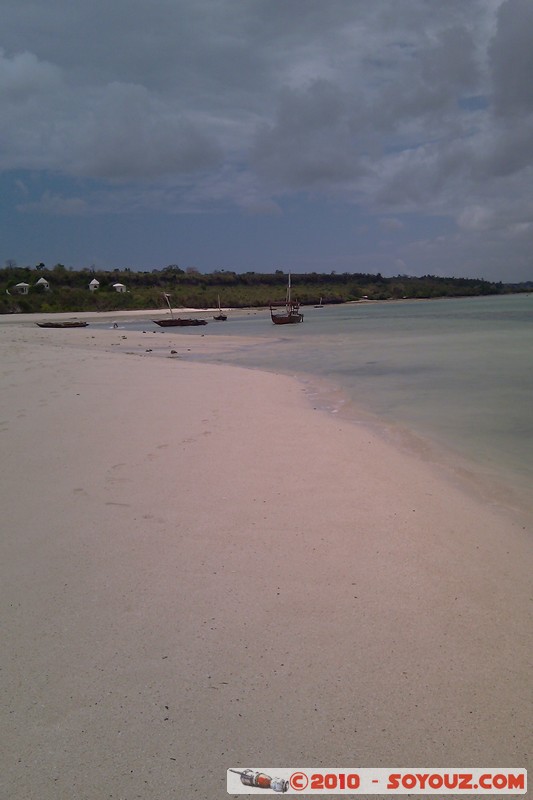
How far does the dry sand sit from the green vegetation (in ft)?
211

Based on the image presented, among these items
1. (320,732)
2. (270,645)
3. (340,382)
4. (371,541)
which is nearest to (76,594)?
(270,645)

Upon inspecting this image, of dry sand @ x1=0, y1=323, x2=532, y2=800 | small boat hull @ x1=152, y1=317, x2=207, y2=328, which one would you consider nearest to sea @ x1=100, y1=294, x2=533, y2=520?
dry sand @ x1=0, y1=323, x2=532, y2=800

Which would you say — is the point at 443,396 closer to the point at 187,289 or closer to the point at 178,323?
the point at 178,323

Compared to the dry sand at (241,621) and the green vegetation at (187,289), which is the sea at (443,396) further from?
the green vegetation at (187,289)

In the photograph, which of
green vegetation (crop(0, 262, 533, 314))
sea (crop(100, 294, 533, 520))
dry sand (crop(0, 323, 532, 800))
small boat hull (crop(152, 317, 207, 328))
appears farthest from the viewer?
green vegetation (crop(0, 262, 533, 314))

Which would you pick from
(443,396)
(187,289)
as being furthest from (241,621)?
(187,289)

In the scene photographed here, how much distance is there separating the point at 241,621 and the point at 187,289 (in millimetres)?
101173

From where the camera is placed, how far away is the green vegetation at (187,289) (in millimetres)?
72113

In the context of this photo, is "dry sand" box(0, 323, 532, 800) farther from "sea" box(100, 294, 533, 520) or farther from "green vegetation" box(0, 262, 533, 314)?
"green vegetation" box(0, 262, 533, 314)

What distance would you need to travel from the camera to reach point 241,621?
2721 mm

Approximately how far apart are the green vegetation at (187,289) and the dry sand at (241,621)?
64.4 m

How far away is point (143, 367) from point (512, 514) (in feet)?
33.3

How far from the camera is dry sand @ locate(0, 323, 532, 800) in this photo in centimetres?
202

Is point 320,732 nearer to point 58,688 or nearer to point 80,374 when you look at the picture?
point 58,688
